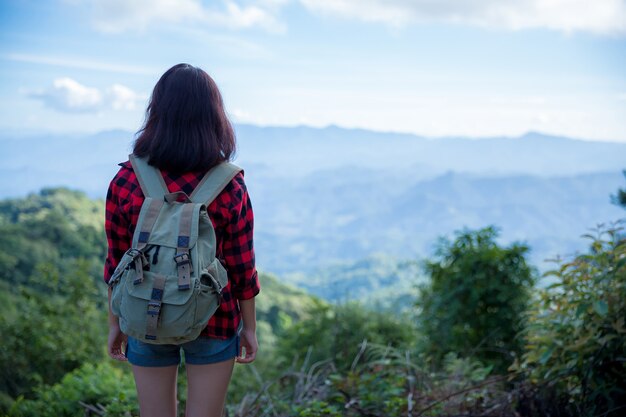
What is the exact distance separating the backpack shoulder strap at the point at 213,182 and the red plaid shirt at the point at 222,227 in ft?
0.08

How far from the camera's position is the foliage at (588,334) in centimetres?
235

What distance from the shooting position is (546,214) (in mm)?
170750

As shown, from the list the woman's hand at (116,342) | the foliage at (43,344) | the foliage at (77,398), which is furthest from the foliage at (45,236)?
the woman's hand at (116,342)

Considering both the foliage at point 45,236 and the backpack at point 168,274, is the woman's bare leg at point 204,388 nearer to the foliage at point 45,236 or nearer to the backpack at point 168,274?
the backpack at point 168,274

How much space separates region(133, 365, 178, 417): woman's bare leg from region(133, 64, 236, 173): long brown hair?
587mm

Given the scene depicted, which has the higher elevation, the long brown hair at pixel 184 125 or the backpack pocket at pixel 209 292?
the long brown hair at pixel 184 125

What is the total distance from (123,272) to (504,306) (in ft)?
14.9

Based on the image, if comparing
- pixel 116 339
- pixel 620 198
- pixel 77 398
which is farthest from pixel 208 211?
pixel 620 198

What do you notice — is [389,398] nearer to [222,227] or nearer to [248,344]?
[248,344]

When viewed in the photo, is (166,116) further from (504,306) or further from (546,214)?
(546,214)

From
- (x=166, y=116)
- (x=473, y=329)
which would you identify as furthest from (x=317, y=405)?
(x=473, y=329)

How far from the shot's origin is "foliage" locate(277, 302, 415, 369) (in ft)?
23.4

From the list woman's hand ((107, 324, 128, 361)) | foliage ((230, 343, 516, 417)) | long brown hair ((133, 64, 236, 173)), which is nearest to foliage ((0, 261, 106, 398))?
foliage ((230, 343, 516, 417))

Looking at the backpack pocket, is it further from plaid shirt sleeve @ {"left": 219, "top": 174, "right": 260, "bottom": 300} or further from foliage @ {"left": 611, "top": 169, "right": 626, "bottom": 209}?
foliage @ {"left": 611, "top": 169, "right": 626, "bottom": 209}
